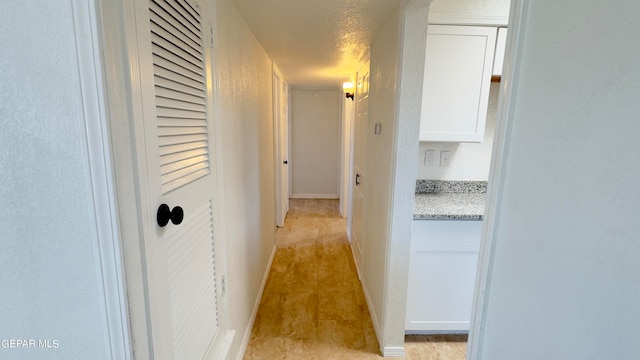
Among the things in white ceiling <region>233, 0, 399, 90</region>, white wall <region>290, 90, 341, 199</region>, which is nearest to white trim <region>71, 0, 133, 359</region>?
white ceiling <region>233, 0, 399, 90</region>

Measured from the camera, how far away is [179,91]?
935mm

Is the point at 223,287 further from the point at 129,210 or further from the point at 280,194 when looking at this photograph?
the point at 280,194

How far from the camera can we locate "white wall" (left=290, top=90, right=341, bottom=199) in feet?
16.9

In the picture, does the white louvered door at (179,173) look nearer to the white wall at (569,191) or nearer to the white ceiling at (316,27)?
the white ceiling at (316,27)

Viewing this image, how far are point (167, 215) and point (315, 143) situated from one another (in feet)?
15.1

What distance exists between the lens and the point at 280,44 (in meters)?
2.20

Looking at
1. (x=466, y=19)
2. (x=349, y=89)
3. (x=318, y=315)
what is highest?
(x=466, y=19)

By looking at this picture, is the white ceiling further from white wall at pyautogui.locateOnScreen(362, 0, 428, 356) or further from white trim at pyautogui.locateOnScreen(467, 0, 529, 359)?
white trim at pyautogui.locateOnScreen(467, 0, 529, 359)

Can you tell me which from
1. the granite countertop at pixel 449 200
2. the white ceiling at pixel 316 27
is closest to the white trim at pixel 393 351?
the granite countertop at pixel 449 200

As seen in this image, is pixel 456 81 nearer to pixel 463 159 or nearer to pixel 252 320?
pixel 463 159

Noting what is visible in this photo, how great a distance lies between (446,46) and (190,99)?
5.15ft

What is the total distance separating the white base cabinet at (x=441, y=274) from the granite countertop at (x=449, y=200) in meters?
0.05

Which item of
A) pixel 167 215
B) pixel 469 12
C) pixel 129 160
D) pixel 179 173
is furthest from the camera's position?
pixel 469 12

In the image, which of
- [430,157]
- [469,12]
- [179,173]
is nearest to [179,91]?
[179,173]
